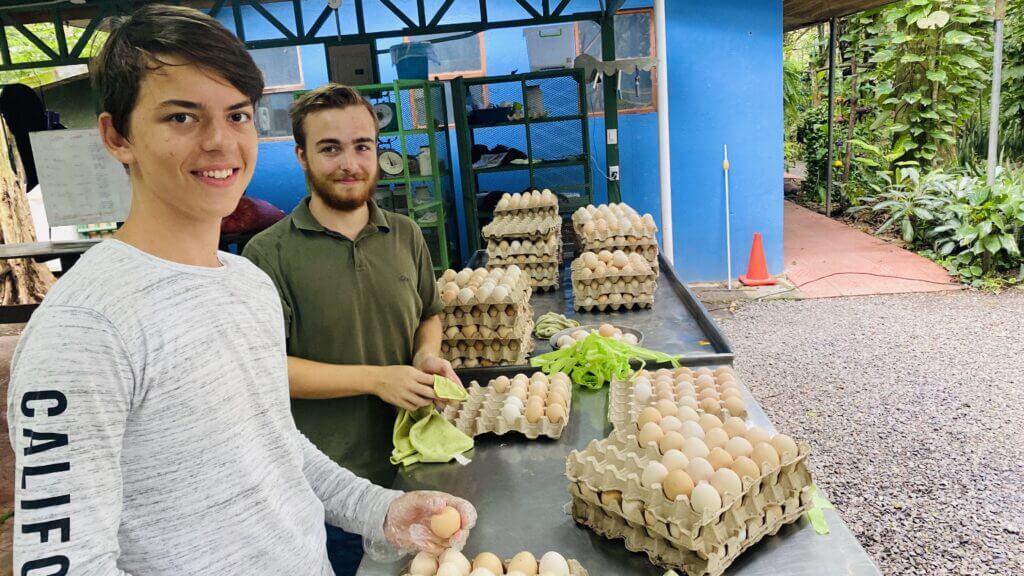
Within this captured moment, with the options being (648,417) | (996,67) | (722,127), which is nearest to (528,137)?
(722,127)

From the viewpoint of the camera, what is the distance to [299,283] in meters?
2.40

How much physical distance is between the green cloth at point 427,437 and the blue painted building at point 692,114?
27.3ft

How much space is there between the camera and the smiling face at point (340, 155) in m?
2.39

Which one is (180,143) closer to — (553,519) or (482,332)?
(553,519)

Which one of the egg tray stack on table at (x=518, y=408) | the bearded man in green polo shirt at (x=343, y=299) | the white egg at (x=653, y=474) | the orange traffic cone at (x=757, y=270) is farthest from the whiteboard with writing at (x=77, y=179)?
the orange traffic cone at (x=757, y=270)

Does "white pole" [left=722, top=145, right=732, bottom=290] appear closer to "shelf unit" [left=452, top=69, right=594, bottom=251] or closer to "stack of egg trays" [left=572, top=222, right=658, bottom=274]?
"shelf unit" [left=452, top=69, right=594, bottom=251]

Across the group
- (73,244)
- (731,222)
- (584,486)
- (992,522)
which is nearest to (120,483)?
(584,486)

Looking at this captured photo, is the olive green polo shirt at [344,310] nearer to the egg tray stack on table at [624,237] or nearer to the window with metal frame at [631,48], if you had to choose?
the egg tray stack on table at [624,237]

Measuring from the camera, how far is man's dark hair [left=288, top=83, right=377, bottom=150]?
2414mm

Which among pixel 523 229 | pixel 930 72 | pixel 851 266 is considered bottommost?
pixel 851 266

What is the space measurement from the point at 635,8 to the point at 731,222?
137 inches

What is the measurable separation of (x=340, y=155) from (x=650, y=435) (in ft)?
4.68

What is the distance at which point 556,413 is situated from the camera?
2.63 metres

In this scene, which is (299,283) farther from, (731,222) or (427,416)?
(731,222)
